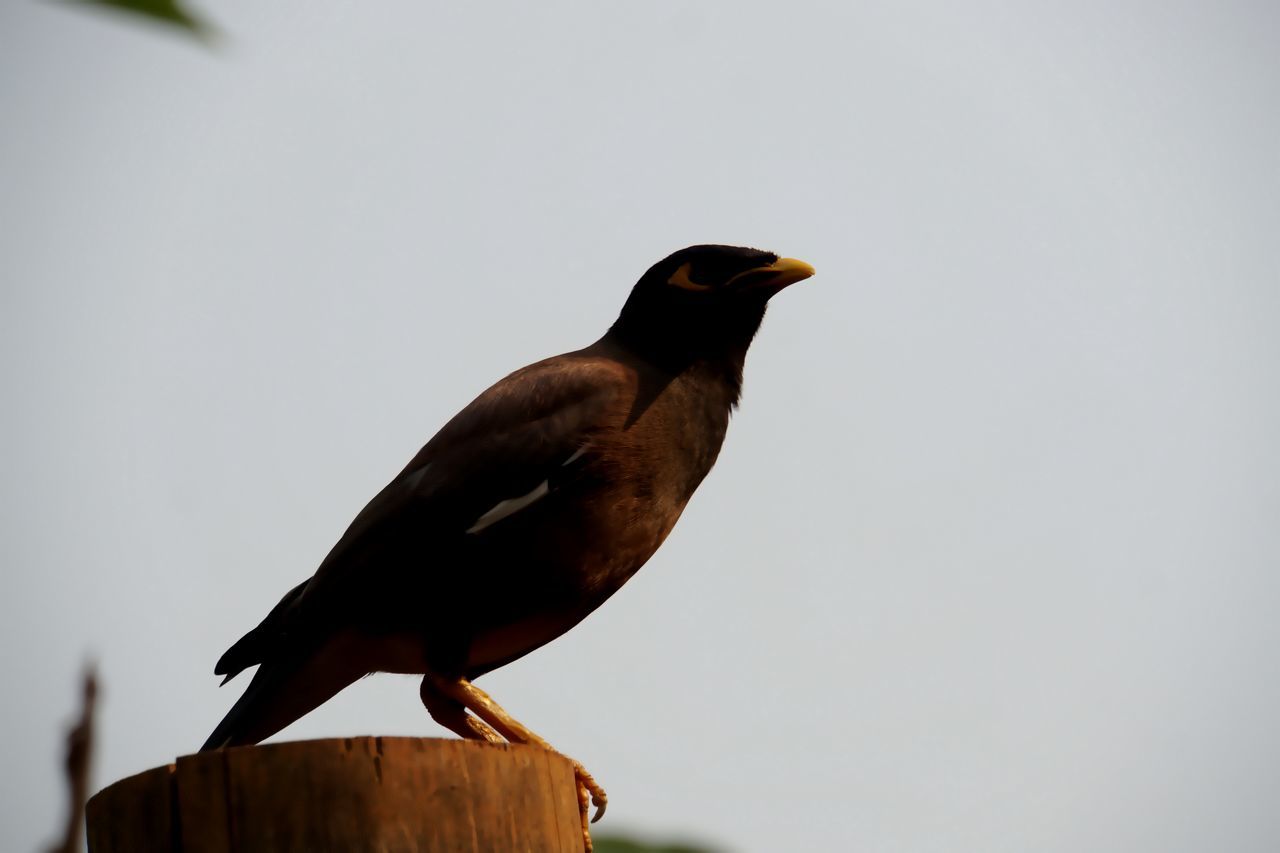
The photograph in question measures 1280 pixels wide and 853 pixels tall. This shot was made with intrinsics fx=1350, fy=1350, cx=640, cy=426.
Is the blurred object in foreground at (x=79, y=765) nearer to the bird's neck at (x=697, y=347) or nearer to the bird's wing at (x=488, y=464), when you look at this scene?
the bird's wing at (x=488, y=464)

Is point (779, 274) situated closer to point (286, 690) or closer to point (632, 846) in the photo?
point (286, 690)

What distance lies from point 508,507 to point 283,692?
3.18ft

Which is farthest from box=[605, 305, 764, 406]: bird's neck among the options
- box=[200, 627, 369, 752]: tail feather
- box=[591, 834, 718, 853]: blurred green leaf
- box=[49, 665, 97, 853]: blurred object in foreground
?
box=[49, 665, 97, 853]: blurred object in foreground

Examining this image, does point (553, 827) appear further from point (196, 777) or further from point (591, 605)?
point (591, 605)

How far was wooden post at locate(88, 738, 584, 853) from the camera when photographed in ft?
7.76

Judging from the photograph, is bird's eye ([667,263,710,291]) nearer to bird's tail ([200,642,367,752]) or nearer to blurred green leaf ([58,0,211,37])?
bird's tail ([200,642,367,752])

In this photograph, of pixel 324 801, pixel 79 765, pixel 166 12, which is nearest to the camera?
pixel 166 12

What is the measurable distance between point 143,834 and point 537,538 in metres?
2.18

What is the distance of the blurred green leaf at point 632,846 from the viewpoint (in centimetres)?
285

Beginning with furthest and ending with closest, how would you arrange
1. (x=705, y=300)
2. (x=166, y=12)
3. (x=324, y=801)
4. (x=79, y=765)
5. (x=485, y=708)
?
(x=705, y=300) < (x=485, y=708) < (x=324, y=801) < (x=79, y=765) < (x=166, y=12)

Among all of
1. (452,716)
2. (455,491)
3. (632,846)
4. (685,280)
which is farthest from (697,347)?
(632,846)

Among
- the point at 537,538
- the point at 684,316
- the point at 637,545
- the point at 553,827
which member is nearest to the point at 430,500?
the point at 537,538

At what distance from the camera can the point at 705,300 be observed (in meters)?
5.33

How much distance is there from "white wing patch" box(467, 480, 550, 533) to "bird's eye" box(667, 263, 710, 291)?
1.20 m
